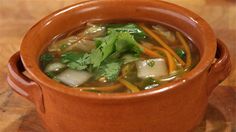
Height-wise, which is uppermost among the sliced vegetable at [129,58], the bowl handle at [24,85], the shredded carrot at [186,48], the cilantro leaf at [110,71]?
the shredded carrot at [186,48]

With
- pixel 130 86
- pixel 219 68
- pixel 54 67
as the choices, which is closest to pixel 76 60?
pixel 54 67

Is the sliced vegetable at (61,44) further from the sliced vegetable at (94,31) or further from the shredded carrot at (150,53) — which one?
the shredded carrot at (150,53)

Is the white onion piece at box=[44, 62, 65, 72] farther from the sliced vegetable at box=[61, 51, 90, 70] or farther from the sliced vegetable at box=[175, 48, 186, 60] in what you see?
the sliced vegetable at box=[175, 48, 186, 60]

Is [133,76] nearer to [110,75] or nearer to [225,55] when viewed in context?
[110,75]

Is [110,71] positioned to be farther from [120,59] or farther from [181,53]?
[181,53]

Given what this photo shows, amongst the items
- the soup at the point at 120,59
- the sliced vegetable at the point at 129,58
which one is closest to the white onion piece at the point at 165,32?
the soup at the point at 120,59

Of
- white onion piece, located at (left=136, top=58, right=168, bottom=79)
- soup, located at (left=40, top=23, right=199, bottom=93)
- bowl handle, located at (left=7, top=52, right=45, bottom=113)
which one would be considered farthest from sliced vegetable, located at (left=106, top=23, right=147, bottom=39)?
bowl handle, located at (left=7, top=52, right=45, bottom=113)
